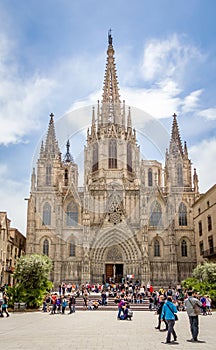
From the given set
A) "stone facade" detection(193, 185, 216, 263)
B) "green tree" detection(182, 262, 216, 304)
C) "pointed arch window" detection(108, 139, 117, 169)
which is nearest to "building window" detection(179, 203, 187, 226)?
"stone facade" detection(193, 185, 216, 263)

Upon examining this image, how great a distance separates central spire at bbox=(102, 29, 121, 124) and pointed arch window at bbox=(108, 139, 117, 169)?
442cm

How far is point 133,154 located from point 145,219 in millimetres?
12774

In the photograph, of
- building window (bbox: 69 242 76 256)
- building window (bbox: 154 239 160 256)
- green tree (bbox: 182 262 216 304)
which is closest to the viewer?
green tree (bbox: 182 262 216 304)

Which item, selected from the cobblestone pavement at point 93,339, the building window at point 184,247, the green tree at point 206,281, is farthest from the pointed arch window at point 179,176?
the cobblestone pavement at point 93,339

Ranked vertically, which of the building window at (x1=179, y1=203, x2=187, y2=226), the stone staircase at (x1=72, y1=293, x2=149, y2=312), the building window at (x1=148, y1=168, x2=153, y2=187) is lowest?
the stone staircase at (x1=72, y1=293, x2=149, y2=312)

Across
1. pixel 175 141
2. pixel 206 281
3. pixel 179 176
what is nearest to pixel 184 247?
pixel 179 176

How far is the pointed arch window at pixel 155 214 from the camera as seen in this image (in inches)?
2067

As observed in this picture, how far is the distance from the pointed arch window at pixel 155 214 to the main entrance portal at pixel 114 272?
7.95 metres

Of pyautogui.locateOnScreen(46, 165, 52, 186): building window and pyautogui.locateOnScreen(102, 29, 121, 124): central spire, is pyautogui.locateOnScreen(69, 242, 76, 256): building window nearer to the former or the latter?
pyautogui.locateOnScreen(46, 165, 52, 186): building window

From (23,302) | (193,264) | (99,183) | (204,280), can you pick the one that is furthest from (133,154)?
(23,302)

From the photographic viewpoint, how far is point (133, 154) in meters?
58.8

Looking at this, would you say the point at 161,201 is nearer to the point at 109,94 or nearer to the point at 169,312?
the point at 109,94

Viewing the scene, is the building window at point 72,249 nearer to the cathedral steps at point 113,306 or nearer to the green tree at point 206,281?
the cathedral steps at point 113,306

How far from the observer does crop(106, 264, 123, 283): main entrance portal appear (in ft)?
166
